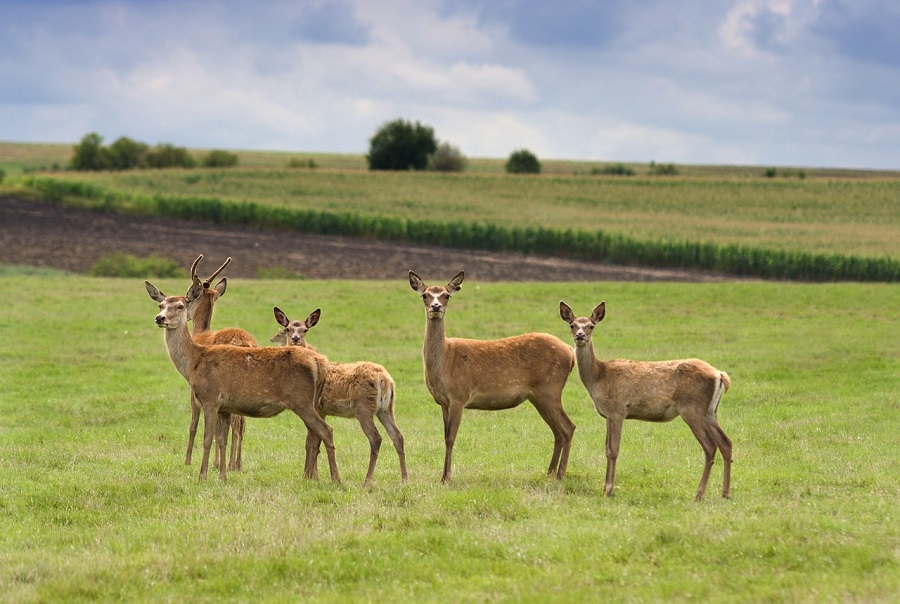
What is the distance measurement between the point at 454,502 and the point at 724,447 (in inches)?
122

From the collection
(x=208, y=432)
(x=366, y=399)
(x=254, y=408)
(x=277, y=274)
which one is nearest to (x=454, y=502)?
(x=366, y=399)

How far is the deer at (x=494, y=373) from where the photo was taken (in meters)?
13.4

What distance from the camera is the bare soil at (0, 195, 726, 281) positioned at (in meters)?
46.6

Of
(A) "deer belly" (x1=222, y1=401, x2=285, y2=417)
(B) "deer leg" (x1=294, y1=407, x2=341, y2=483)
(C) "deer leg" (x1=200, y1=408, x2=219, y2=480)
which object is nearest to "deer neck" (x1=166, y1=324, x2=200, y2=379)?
(C) "deer leg" (x1=200, y1=408, x2=219, y2=480)

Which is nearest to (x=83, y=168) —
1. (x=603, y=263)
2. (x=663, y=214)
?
(x=663, y=214)

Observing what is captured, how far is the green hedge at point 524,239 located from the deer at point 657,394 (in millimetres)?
37193

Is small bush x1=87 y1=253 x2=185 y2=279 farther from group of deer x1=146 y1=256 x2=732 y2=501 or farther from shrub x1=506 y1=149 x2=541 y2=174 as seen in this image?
shrub x1=506 y1=149 x2=541 y2=174

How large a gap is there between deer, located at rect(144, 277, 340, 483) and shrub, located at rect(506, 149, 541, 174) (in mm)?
95829

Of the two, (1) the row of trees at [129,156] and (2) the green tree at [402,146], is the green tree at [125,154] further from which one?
(2) the green tree at [402,146]

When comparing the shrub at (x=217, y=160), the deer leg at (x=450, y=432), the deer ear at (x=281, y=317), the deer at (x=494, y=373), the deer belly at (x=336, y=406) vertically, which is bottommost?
the deer leg at (x=450, y=432)

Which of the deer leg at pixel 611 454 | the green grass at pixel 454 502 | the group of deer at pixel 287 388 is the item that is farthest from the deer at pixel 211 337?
the deer leg at pixel 611 454

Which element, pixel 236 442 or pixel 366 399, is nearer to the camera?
pixel 366 399

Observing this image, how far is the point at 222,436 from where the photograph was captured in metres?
13.4

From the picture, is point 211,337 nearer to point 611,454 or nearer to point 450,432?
point 450,432
